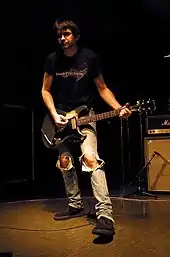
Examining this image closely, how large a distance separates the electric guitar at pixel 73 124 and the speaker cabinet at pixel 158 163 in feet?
4.59

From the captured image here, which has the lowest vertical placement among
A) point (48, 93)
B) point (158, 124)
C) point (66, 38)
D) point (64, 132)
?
point (64, 132)

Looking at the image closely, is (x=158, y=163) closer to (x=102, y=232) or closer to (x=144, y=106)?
(x=144, y=106)

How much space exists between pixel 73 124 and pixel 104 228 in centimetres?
70

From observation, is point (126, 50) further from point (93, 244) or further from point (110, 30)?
point (93, 244)

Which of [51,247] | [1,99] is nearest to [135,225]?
[51,247]

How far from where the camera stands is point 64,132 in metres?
2.34

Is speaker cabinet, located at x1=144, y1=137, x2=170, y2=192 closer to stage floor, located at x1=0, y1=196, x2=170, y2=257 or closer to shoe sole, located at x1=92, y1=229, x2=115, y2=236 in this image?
stage floor, located at x1=0, y1=196, x2=170, y2=257

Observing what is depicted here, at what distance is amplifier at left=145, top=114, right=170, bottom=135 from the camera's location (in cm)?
353

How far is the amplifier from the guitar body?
1.46 metres

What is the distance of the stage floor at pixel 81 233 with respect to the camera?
166 cm

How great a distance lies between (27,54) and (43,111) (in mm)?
834

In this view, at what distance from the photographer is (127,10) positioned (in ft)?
14.5

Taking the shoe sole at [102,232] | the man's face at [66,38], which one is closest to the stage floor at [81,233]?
the shoe sole at [102,232]

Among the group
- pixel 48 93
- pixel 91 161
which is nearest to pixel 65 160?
pixel 91 161
